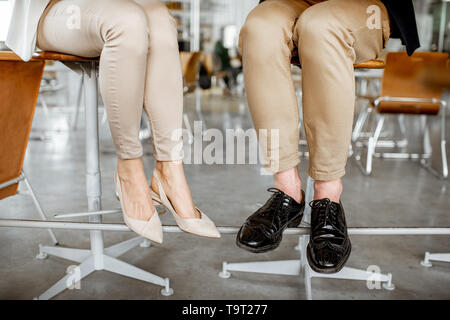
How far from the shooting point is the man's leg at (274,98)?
1060mm

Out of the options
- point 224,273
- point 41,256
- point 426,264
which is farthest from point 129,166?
point 426,264

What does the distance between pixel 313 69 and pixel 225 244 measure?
802 mm

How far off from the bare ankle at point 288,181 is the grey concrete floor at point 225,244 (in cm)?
32

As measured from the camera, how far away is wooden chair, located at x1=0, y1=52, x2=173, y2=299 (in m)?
1.17

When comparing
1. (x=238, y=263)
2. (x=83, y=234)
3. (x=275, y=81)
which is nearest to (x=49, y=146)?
(x=83, y=234)

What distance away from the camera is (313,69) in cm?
104

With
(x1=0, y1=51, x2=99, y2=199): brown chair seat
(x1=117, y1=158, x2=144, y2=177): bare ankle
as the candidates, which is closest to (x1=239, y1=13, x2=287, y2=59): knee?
(x1=117, y1=158, x2=144, y2=177): bare ankle

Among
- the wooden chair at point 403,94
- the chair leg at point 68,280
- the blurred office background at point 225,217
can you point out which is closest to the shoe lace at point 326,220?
the blurred office background at point 225,217

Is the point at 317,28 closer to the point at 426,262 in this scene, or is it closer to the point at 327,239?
the point at 327,239

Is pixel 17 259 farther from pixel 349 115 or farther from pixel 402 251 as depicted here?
pixel 402 251

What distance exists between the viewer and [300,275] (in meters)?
1.33

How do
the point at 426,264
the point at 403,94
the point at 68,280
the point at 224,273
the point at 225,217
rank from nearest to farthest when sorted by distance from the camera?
the point at 68,280, the point at 224,273, the point at 426,264, the point at 225,217, the point at 403,94

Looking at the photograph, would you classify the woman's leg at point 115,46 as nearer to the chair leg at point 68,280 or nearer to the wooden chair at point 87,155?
the wooden chair at point 87,155

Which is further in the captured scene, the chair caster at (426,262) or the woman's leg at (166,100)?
the chair caster at (426,262)
